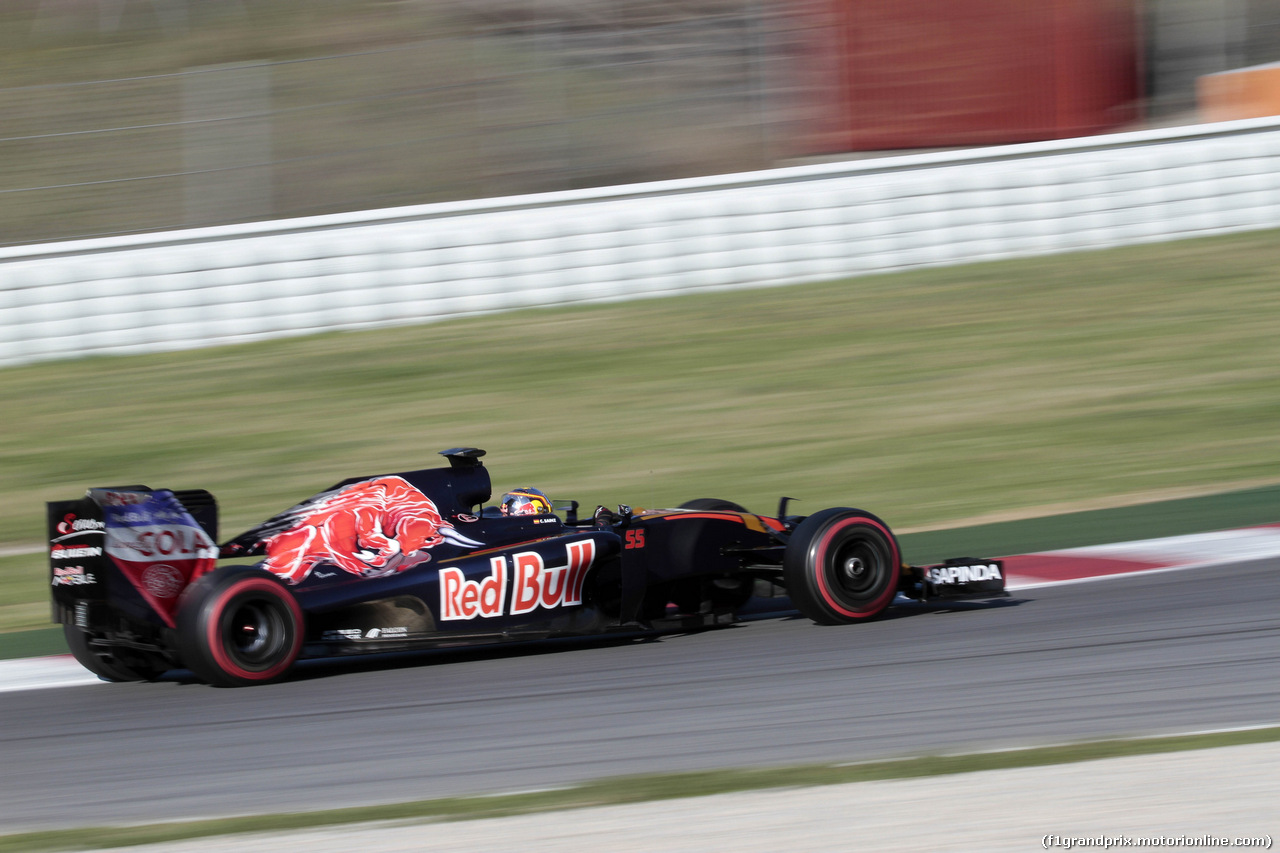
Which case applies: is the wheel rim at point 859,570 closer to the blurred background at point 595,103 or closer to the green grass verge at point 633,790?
the green grass verge at point 633,790

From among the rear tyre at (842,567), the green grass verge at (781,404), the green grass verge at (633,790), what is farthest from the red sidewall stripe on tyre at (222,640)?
the green grass verge at (781,404)

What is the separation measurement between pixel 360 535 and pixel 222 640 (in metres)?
0.70

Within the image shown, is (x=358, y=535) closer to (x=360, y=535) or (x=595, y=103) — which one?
(x=360, y=535)

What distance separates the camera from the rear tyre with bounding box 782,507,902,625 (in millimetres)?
6246

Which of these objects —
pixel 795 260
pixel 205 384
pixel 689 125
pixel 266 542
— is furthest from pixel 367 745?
pixel 689 125

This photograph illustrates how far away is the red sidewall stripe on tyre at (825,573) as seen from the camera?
6.24 meters

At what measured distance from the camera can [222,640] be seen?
18.8 feet

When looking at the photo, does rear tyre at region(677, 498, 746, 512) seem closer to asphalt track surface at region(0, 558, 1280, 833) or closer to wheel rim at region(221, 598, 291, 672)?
asphalt track surface at region(0, 558, 1280, 833)

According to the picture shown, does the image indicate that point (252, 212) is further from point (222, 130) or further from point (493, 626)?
point (493, 626)

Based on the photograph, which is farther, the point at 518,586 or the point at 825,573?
the point at 825,573

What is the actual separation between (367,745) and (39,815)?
3.35 feet

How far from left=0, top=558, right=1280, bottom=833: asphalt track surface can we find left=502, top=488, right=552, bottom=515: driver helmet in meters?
0.58

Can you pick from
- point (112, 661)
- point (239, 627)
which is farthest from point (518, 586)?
point (112, 661)

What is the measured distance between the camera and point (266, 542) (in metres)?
6.24
